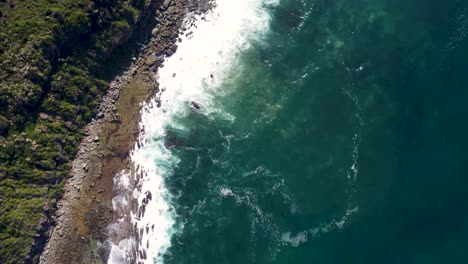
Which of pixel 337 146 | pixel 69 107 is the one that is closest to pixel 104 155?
pixel 69 107

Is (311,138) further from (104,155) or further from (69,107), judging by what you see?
(69,107)

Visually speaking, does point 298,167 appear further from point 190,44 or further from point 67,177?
point 67,177

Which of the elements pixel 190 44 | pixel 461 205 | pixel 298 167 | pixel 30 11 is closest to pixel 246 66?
pixel 190 44

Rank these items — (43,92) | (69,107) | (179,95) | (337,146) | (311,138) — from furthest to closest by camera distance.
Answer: (179,95)
(311,138)
(337,146)
(69,107)
(43,92)

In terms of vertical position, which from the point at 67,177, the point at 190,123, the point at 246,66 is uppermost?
the point at 246,66

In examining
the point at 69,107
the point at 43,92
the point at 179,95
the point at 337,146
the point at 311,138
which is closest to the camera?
the point at 43,92

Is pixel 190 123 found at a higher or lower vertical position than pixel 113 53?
lower
